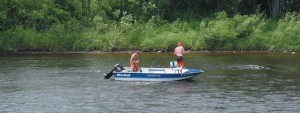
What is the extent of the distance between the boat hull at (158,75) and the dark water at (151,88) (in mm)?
477

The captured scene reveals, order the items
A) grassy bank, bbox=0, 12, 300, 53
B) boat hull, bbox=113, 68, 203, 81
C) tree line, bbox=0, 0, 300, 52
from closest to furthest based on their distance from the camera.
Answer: boat hull, bbox=113, 68, 203, 81, grassy bank, bbox=0, 12, 300, 53, tree line, bbox=0, 0, 300, 52

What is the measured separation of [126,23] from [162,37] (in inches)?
217

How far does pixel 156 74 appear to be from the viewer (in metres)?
Result: 35.4

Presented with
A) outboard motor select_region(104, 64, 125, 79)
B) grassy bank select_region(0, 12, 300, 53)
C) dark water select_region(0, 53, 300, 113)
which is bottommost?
dark water select_region(0, 53, 300, 113)

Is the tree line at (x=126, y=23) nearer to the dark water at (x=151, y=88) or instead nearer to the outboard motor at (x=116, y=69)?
the dark water at (x=151, y=88)

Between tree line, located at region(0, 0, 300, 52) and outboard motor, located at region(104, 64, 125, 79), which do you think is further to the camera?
tree line, located at region(0, 0, 300, 52)

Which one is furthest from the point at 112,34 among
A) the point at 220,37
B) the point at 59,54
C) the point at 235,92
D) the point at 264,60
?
the point at 235,92

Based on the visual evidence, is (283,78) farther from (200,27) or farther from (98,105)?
(200,27)

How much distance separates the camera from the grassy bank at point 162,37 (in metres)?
58.6

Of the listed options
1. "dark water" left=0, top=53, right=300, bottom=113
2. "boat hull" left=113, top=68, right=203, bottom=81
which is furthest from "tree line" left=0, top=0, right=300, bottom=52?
"boat hull" left=113, top=68, right=203, bottom=81

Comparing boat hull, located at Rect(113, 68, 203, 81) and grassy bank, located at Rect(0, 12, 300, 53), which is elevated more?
grassy bank, located at Rect(0, 12, 300, 53)

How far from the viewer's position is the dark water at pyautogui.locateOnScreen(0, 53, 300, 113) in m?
27.2

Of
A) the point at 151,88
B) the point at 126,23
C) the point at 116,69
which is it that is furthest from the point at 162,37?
the point at 151,88

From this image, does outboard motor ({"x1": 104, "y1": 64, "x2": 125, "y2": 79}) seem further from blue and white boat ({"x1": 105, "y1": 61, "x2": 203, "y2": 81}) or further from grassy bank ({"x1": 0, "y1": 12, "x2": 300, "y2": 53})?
grassy bank ({"x1": 0, "y1": 12, "x2": 300, "y2": 53})
